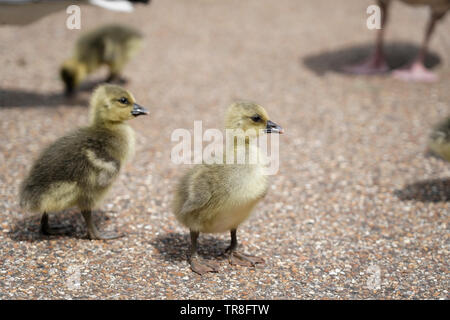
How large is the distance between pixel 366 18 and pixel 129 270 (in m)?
7.17

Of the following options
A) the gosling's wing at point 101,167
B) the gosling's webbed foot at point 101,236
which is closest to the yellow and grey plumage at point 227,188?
the gosling's wing at point 101,167

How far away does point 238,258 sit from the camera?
3.22 m

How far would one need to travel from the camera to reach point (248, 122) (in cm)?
297

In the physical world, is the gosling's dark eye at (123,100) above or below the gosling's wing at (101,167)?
above

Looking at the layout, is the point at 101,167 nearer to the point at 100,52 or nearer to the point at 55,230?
the point at 55,230

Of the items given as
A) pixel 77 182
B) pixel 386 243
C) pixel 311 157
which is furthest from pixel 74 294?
pixel 311 157

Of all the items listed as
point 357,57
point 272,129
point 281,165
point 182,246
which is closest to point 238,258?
point 182,246

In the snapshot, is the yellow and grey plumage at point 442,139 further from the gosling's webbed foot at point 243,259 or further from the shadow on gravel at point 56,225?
the shadow on gravel at point 56,225

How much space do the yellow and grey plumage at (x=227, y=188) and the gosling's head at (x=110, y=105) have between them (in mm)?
623

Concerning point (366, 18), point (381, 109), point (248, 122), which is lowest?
point (248, 122)

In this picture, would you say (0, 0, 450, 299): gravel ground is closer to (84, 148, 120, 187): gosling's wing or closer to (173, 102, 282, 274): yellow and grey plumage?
(173, 102, 282, 274): yellow and grey plumage

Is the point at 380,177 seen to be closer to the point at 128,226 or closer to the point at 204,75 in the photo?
the point at 128,226

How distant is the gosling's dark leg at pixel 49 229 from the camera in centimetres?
334

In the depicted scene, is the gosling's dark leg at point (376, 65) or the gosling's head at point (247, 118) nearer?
the gosling's head at point (247, 118)
